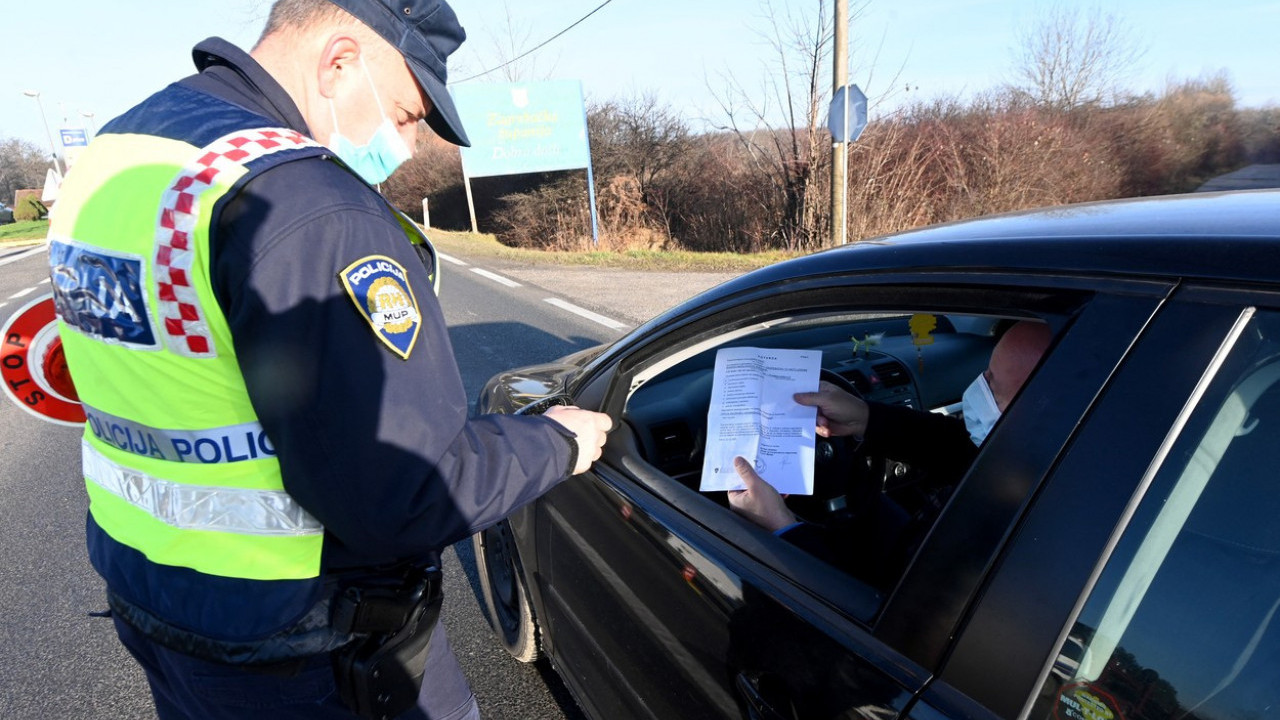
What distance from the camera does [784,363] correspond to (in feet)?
6.09

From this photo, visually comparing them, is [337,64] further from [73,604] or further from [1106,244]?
[73,604]

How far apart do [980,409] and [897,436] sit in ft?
1.43

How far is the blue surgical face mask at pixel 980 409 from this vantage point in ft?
5.28

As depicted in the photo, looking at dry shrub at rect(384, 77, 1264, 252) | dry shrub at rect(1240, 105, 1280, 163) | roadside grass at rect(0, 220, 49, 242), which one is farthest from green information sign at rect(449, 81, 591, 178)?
dry shrub at rect(1240, 105, 1280, 163)

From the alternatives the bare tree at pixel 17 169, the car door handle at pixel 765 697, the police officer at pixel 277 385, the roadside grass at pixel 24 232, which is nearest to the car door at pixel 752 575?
the car door handle at pixel 765 697

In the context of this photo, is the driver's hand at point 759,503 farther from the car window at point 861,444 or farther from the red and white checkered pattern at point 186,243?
the red and white checkered pattern at point 186,243

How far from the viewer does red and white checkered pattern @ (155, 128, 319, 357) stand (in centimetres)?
108

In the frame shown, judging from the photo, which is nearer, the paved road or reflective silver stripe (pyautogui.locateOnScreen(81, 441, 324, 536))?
reflective silver stripe (pyautogui.locateOnScreen(81, 441, 324, 536))

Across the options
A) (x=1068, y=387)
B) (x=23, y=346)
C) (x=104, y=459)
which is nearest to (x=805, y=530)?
(x=1068, y=387)

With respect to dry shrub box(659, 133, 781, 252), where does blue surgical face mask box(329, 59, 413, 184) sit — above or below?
above

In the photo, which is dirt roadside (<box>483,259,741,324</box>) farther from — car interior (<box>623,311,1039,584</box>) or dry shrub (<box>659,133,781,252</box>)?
dry shrub (<box>659,133,781,252</box>)

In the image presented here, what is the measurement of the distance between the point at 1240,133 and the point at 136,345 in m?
40.0

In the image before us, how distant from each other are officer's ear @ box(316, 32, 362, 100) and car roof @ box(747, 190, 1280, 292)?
2.85ft

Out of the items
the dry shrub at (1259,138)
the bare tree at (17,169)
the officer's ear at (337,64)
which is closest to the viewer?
the officer's ear at (337,64)
